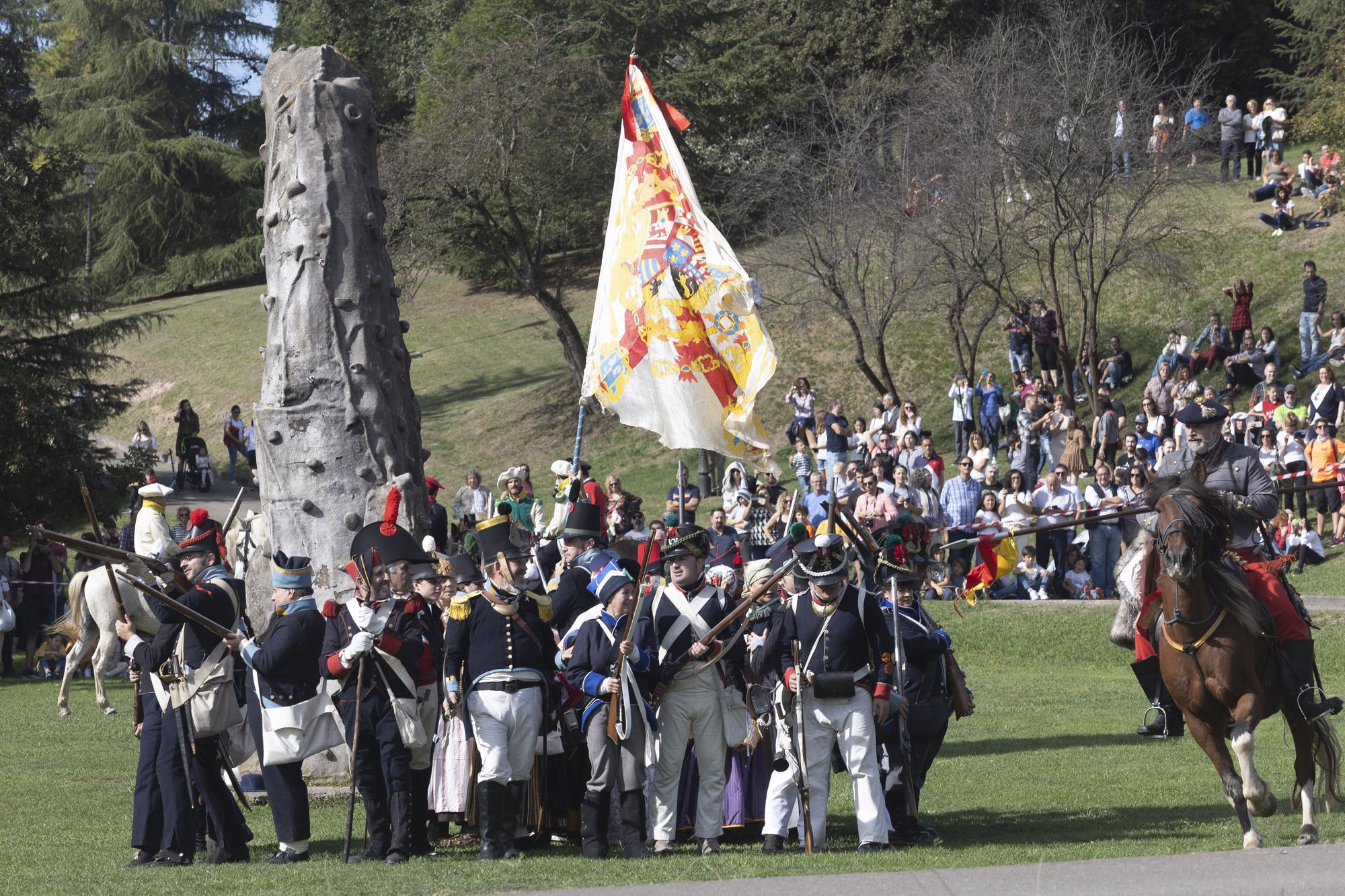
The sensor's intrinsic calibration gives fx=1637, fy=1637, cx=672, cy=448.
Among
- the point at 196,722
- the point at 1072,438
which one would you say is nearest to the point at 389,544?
the point at 196,722

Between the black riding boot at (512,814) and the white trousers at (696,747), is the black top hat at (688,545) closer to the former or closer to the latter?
the white trousers at (696,747)

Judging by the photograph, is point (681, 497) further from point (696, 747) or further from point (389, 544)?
point (389, 544)

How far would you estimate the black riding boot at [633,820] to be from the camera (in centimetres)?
1013

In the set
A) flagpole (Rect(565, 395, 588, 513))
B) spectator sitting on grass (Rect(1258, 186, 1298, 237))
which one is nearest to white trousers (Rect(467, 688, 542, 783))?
flagpole (Rect(565, 395, 588, 513))

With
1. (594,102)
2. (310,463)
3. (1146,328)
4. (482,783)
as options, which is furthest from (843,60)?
(482,783)

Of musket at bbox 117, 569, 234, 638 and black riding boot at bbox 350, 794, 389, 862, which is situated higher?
musket at bbox 117, 569, 234, 638

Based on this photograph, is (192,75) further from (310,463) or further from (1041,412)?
(310,463)

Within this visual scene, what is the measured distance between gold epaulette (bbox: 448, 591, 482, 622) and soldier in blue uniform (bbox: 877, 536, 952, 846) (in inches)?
104

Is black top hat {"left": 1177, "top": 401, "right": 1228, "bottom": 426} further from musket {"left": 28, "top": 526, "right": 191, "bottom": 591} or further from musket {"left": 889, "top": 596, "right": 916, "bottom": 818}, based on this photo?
musket {"left": 28, "top": 526, "right": 191, "bottom": 591}

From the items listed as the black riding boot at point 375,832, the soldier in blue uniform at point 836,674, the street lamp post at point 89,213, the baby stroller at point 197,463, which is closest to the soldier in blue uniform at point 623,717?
the soldier in blue uniform at point 836,674

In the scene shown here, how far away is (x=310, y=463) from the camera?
44.0 feet

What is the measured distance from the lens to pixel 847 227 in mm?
37344

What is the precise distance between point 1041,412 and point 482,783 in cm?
2026

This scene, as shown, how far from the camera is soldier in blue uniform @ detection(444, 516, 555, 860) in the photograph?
33.3 feet
